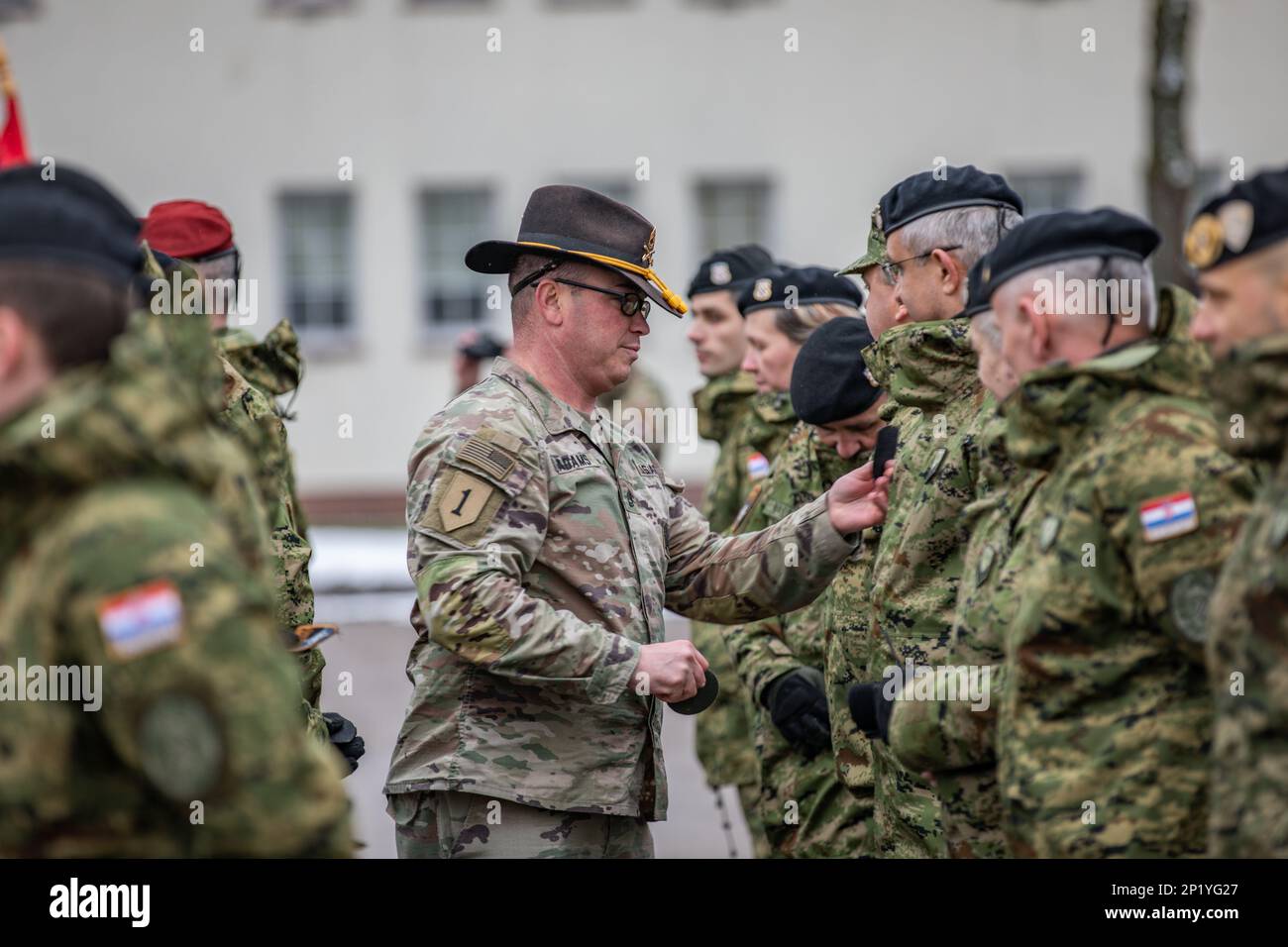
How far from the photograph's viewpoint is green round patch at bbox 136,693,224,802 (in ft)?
7.58

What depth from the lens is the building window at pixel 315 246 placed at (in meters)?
21.9

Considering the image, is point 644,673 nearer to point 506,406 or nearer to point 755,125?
point 506,406

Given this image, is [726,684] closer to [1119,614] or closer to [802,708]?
[802,708]

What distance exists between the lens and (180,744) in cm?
232

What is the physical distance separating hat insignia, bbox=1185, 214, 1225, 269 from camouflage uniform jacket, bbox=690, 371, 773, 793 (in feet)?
12.2

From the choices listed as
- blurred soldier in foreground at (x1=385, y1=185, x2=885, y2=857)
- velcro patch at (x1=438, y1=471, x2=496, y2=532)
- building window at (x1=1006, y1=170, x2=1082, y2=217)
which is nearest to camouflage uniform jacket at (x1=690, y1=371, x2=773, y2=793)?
blurred soldier in foreground at (x1=385, y1=185, x2=885, y2=857)

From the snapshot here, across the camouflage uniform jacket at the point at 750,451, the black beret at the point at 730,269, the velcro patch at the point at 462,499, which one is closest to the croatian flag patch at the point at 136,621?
the velcro patch at the point at 462,499

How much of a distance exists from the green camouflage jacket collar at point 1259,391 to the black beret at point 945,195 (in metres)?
1.92

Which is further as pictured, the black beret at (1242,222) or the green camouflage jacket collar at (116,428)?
the black beret at (1242,222)

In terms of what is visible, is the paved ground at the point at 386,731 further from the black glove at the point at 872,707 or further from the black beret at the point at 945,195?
the black beret at the point at 945,195

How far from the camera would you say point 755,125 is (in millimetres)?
21891

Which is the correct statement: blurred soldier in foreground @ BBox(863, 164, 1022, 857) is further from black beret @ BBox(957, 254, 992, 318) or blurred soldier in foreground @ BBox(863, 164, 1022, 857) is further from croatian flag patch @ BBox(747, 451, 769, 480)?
croatian flag patch @ BBox(747, 451, 769, 480)
